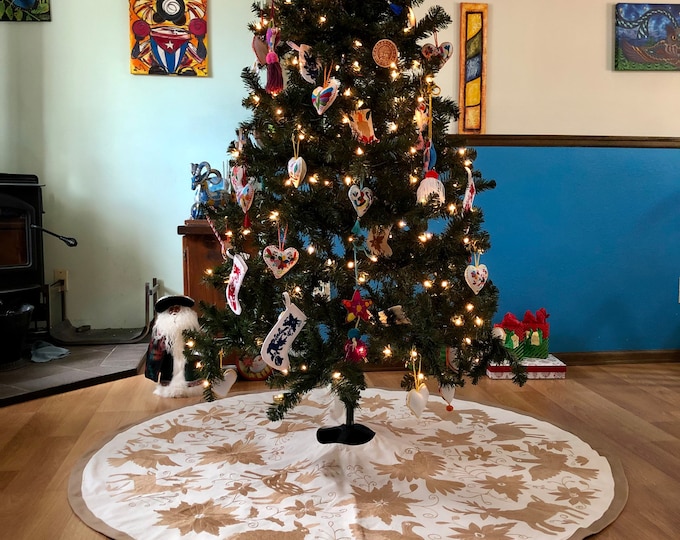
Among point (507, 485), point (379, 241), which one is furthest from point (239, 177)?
point (507, 485)

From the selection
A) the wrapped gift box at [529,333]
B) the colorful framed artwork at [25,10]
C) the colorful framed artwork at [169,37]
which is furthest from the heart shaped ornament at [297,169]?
the colorful framed artwork at [25,10]

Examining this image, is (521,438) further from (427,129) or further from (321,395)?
(427,129)

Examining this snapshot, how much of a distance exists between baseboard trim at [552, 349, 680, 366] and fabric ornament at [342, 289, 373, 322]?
1.80 metres

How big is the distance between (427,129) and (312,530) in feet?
3.83

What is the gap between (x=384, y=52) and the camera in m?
1.82

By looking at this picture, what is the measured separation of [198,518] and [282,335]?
51 centimetres

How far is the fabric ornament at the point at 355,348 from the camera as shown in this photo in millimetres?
1839

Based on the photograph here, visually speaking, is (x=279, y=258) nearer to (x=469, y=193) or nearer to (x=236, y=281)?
(x=236, y=281)

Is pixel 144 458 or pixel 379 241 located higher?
pixel 379 241

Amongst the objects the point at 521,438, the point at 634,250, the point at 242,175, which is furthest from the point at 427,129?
the point at 634,250

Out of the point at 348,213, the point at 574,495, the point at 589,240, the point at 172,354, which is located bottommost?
the point at 574,495

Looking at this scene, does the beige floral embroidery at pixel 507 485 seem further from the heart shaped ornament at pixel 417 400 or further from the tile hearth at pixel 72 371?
the tile hearth at pixel 72 371

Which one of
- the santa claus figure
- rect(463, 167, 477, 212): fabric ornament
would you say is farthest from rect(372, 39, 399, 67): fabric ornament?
the santa claus figure

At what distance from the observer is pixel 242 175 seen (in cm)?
195
